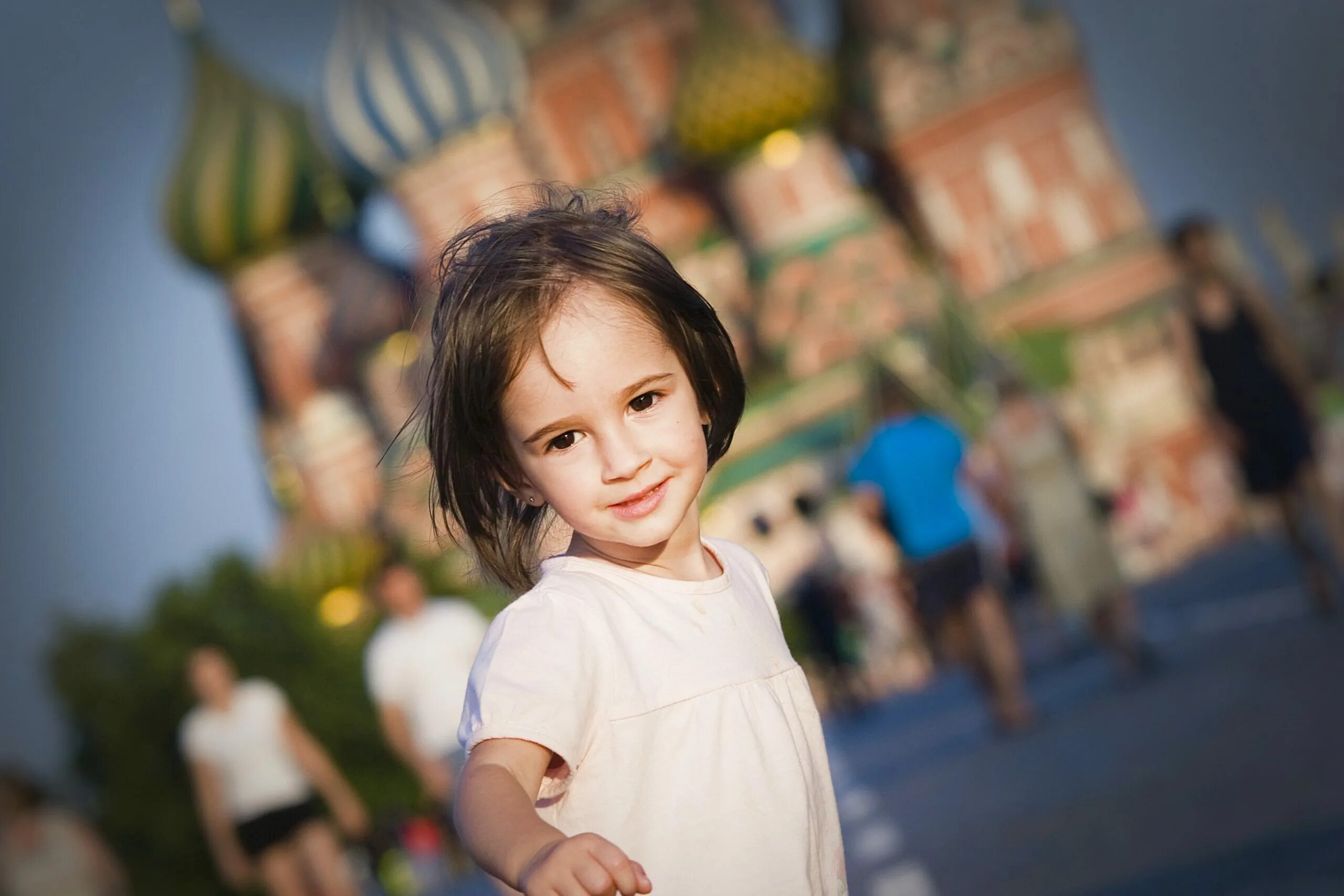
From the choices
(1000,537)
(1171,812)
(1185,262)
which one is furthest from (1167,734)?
(1000,537)

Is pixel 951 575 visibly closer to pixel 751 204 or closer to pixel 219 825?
pixel 219 825

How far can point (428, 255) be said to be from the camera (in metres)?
2.25

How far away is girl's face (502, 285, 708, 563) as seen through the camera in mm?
1964

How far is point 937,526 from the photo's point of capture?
23.5ft

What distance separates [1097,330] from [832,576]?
31.6 feet

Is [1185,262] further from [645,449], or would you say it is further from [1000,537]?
[645,449]

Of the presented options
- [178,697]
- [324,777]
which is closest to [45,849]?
[324,777]

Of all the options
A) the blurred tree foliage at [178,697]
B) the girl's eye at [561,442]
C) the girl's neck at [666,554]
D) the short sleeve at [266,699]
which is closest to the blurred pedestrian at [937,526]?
the short sleeve at [266,699]

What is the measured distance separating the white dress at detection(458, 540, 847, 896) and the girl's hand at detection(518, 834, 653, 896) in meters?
0.25

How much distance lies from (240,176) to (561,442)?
83.8 ft

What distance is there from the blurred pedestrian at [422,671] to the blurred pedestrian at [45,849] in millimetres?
1786

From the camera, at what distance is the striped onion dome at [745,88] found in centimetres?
2400

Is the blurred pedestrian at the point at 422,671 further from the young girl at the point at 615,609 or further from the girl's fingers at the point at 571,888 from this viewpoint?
the girl's fingers at the point at 571,888

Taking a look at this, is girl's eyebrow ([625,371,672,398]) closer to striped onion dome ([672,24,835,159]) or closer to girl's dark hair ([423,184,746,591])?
girl's dark hair ([423,184,746,591])
